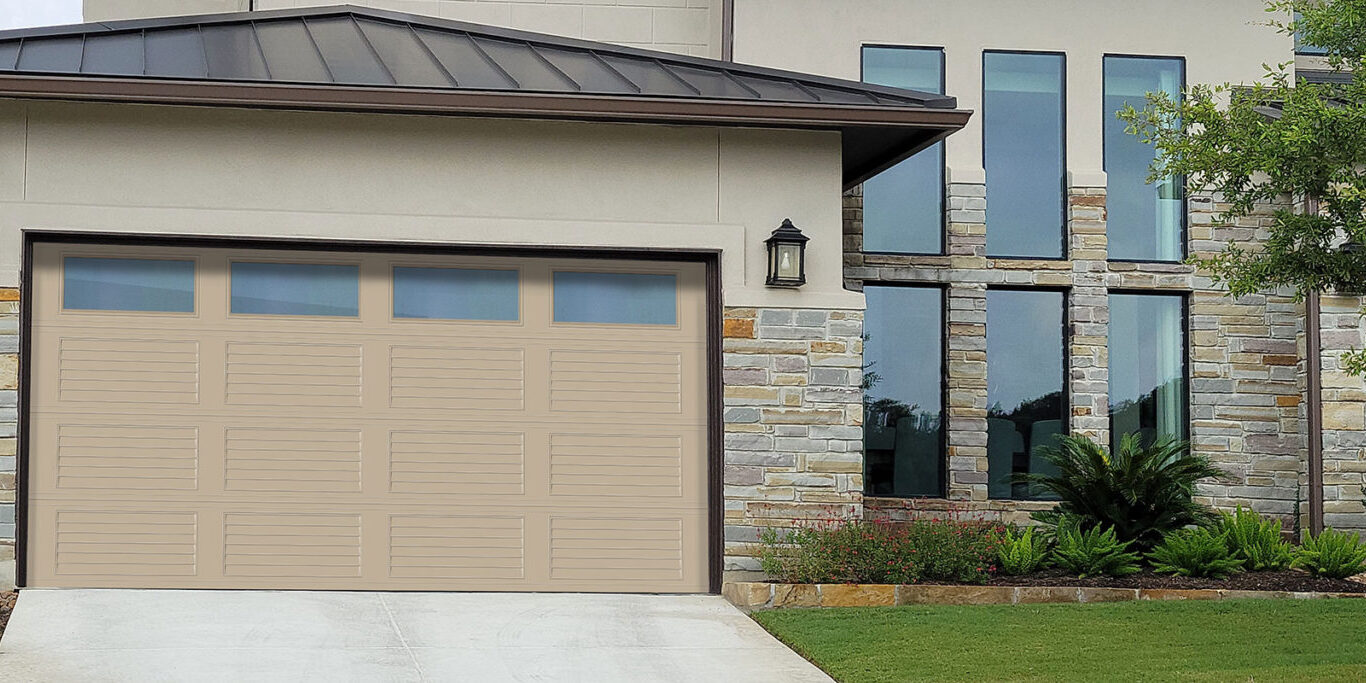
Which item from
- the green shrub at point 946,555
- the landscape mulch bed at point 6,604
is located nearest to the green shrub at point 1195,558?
the green shrub at point 946,555

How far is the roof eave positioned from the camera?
992 centimetres

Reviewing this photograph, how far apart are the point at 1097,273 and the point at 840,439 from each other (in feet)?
14.7

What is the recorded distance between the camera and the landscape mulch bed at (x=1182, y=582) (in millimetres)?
10953

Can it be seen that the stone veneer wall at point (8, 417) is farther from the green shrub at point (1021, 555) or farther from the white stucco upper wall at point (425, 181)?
the green shrub at point (1021, 555)

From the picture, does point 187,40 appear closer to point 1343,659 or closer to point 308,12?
point 308,12

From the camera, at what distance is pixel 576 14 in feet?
51.1

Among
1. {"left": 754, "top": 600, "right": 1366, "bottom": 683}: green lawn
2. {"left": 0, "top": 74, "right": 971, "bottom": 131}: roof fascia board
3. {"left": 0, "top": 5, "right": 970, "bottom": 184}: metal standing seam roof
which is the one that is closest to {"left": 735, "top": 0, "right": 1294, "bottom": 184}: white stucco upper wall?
{"left": 0, "top": 5, "right": 970, "bottom": 184}: metal standing seam roof

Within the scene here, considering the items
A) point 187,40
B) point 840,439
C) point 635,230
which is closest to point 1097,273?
point 840,439

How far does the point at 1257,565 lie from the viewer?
11.8 m

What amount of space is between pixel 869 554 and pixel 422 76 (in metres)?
4.79

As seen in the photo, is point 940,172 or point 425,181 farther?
point 940,172

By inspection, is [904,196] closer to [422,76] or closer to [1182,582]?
[1182,582]

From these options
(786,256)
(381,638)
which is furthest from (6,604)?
(786,256)

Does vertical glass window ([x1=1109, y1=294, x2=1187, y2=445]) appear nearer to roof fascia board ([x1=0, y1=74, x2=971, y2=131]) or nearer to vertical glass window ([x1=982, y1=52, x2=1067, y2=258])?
vertical glass window ([x1=982, y1=52, x2=1067, y2=258])
